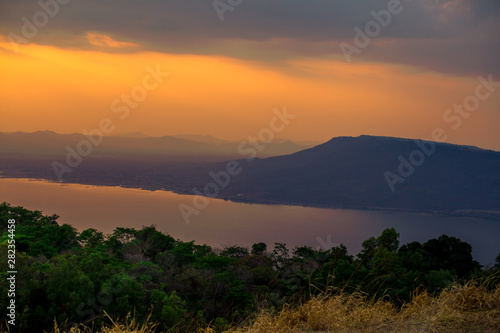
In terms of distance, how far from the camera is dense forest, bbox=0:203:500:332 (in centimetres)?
702

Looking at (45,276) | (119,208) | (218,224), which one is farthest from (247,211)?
(45,276)

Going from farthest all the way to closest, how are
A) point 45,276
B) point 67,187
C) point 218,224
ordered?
point 67,187 < point 218,224 < point 45,276

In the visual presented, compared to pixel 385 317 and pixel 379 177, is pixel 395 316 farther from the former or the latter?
pixel 379 177

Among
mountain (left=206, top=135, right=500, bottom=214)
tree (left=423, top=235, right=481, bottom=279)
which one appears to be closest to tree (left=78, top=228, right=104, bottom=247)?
tree (left=423, top=235, right=481, bottom=279)

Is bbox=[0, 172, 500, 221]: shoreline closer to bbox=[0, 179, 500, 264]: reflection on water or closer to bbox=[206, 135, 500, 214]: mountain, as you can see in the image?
bbox=[206, 135, 500, 214]: mountain

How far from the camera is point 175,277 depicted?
13.6 m

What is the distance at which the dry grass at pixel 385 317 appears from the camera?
3135 mm

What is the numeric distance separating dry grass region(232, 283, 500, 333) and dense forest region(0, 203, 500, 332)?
Result: 0.68 feet

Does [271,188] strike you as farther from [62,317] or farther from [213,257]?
[62,317]

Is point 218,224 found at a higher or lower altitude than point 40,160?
lower

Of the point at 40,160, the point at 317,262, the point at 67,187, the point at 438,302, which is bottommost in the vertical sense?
the point at 317,262

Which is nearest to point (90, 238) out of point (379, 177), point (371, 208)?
point (371, 208)

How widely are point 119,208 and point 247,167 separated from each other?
68584mm

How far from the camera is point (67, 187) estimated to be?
3403 inches
